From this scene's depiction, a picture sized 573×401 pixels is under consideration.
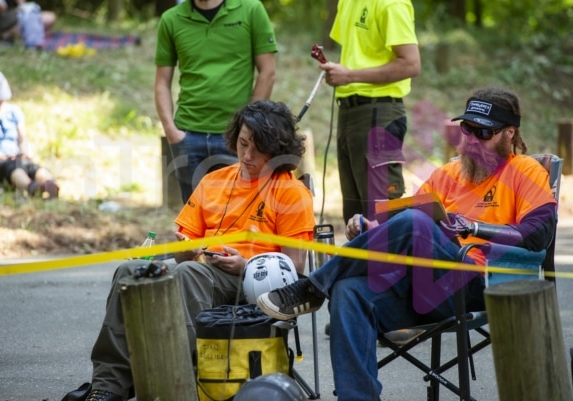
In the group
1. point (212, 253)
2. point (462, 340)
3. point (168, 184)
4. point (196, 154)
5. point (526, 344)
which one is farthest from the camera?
point (168, 184)

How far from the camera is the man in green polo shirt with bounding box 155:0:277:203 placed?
6.91 m

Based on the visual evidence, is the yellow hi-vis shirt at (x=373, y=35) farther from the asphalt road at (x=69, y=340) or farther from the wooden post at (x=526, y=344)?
the wooden post at (x=526, y=344)

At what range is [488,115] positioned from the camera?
16.6 ft

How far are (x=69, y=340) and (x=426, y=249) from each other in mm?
2726

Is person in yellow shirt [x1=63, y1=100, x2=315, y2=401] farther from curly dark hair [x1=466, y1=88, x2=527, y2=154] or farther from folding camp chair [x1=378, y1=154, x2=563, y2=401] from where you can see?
curly dark hair [x1=466, y1=88, x2=527, y2=154]

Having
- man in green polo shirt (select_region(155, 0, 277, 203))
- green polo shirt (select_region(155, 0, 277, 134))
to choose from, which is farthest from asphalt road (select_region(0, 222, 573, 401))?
green polo shirt (select_region(155, 0, 277, 134))

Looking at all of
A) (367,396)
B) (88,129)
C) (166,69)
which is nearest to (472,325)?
(367,396)

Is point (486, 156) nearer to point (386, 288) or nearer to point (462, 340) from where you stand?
point (386, 288)

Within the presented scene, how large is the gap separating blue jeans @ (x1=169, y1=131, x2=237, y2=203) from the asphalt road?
3.63 feet

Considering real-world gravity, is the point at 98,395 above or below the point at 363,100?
below

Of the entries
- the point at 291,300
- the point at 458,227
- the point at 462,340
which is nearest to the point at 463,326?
the point at 462,340

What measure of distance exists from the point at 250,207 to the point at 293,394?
4.19 feet

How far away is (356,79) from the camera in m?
6.39

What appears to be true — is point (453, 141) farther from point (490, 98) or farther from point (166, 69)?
point (490, 98)
